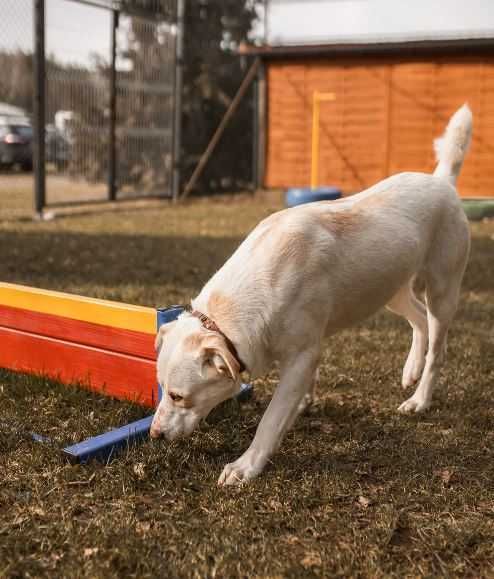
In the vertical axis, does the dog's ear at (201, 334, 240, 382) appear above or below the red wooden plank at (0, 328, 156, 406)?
above

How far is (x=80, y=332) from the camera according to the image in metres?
4.00

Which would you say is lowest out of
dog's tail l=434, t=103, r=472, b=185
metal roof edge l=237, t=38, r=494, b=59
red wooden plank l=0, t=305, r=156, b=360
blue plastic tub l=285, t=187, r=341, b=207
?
red wooden plank l=0, t=305, r=156, b=360

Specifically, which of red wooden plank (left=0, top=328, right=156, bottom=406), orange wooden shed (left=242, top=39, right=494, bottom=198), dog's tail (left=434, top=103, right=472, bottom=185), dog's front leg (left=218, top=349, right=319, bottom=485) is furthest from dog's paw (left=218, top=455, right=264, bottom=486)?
orange wooden shed (left=242, top=39, right=494, bottom=198)

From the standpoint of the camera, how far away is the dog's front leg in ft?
10.5

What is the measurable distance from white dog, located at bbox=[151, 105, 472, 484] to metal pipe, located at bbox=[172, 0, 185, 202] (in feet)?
39.9

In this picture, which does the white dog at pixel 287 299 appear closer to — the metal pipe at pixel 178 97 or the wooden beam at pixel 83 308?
the wooden beam at pixel 83 308

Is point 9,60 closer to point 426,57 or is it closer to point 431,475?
point 426,57

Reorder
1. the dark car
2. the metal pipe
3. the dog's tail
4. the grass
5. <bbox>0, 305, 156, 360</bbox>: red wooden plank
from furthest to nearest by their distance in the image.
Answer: the metal pipe < the dark car < the dog's tail < <bbox>0, 305, 156, 360</bbox>: red wooden plank < the grass

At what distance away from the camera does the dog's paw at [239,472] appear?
3.14 m

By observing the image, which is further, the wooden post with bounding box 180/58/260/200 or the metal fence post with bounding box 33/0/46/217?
the wooden post with bounding box 180/58/260/200

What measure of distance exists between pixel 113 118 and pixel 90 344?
10.6m

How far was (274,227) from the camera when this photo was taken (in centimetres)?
338

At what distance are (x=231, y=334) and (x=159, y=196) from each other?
1295cm

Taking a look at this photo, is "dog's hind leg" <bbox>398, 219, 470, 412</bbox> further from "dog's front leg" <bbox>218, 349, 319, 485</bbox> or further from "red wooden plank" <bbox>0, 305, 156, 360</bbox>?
"red wooden plank" <bbox>0, 305, 156, 360</bbox>
